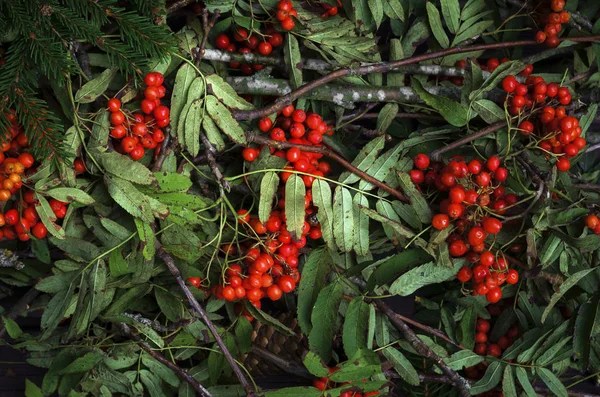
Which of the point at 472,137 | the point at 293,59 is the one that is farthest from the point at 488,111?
the point at 293,59

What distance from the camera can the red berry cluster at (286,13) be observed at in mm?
1266

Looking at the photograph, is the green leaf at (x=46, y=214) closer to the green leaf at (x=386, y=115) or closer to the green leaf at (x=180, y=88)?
the green leaf at (x=180, y=88)

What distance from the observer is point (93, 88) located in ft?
3.86

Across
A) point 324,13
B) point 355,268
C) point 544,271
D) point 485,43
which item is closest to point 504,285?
point 544,271

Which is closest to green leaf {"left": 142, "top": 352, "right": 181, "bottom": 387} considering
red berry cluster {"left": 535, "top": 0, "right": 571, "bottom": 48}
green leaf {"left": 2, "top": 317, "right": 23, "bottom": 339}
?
green leaf {"left": 2, "top": 317, "right": 23, "bottom": 339}

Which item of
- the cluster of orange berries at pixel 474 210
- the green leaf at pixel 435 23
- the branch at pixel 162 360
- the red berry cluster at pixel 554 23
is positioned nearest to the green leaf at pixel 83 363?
the branch at pixel 162 360

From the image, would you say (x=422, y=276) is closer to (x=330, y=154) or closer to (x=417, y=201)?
(x=417, y=201)

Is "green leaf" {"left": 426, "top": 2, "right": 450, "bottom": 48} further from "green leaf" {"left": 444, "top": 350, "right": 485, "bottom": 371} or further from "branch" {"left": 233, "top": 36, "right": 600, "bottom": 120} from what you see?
"green leaf" {"left": 444, "top": 350, "right": 485, "bottom": 371}

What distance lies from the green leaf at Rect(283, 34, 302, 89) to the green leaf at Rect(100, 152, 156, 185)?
34cm

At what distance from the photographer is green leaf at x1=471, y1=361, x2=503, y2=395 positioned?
1.36m

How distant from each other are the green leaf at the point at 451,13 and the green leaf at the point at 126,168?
0.69 meters

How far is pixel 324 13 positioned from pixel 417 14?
0.20 metres

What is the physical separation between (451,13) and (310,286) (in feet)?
2.07

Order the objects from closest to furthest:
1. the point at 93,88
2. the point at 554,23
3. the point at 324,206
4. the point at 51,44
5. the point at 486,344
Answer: the point at 51,44 < the point at 93,88 < the point at 324,206 < the point at 554,23 < the point at 486,344
